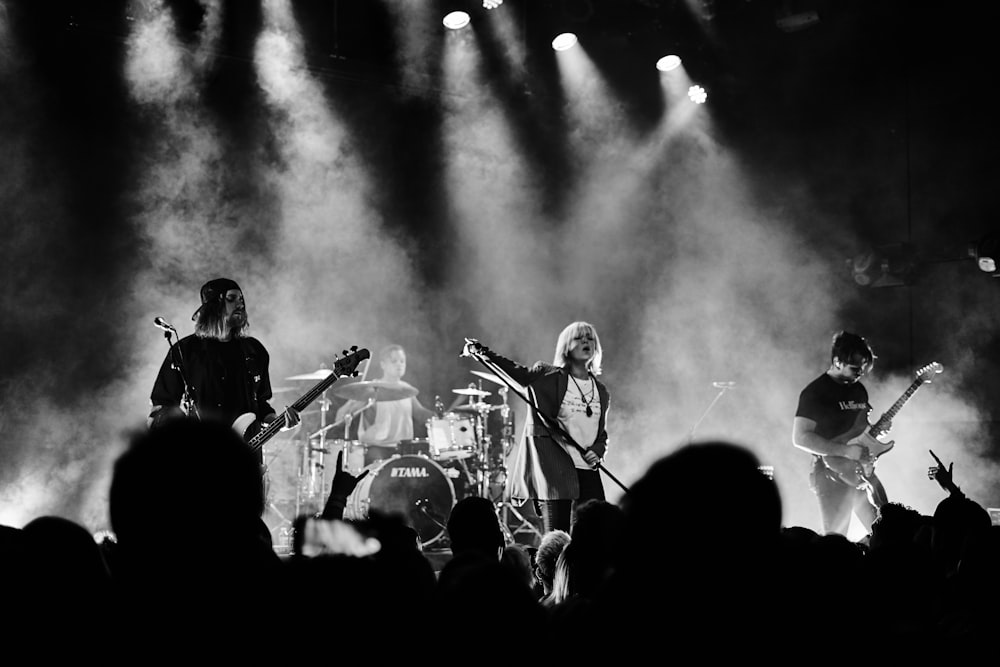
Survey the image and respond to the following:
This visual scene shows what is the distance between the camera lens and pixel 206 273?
10.1 metres

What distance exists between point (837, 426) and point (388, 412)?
456 centimetres

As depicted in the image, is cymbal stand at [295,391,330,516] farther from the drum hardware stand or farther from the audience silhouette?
the audience silhouette

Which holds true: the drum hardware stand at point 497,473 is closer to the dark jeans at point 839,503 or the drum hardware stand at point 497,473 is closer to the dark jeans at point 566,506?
the dark jeans at point 839,503

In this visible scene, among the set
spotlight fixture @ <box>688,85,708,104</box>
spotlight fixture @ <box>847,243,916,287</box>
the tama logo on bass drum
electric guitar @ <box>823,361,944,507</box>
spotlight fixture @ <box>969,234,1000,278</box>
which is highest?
spotlight fixture @ <box>688,85,708,104</box>

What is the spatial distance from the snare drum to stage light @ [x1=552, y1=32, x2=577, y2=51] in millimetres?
4472

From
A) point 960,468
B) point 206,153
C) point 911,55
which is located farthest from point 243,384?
point 911,55

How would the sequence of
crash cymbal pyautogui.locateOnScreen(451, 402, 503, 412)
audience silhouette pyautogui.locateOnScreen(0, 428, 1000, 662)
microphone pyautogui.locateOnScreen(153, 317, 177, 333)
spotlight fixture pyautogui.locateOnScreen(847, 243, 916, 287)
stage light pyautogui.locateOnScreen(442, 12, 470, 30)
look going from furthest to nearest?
stage light pyautogui.locateOnScreen(442, 12, 470, 30) < spotlight fixture pyautogui.locateOnScreen(847, 243, 916, 287) < crash cymbal pyautogui.locateOnScreen(451, 402, 503, 412) < microphone pyautogui.locateOnScreen(153, 317, 177, 333) < audience silhouette pyautogui.locateOnScreen(0, 428, 1000, 662)

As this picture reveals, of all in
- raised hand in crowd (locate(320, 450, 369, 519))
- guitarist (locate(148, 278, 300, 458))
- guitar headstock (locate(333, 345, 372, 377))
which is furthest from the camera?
guitar headstock (locate(333, 345, 372, 377))

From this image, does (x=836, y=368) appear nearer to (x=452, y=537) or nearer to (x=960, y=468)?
(x=960, y=468)

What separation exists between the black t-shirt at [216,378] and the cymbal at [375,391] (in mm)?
3378

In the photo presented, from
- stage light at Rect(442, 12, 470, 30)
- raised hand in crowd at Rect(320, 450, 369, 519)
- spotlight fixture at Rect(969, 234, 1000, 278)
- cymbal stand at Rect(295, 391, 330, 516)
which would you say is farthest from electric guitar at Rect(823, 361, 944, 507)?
stage light at Rect(442, 12, 470, 30)

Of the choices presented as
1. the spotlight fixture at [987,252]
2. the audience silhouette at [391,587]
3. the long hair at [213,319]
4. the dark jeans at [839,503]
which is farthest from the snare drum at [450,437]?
the audience silhouette at [391,587]

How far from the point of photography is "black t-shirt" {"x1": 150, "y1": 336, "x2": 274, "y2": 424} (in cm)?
556

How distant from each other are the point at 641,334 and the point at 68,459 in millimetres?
6543
